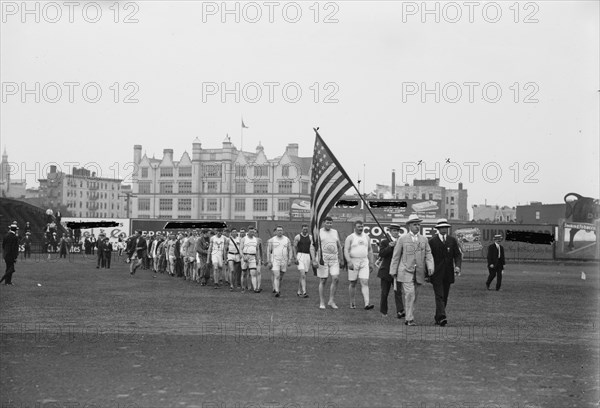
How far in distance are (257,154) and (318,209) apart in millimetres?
102133

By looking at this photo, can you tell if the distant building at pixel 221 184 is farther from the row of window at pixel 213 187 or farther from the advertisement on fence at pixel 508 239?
the advertisement on fence at pixel 508 239

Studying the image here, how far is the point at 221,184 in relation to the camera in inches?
4653

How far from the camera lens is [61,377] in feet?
26.8

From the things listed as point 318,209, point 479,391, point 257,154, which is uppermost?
point 257,154

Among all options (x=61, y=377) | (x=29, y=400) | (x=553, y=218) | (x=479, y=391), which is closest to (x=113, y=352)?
(x=61, y=377)

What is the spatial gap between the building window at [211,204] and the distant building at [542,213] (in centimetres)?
4389

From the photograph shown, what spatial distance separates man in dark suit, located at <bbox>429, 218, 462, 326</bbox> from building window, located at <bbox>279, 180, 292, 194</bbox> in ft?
325

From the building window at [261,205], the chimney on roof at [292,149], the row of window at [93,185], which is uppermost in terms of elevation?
the chimney on roof at [292,149]

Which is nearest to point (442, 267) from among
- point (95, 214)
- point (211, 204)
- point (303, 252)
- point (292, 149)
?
point (303, 252)

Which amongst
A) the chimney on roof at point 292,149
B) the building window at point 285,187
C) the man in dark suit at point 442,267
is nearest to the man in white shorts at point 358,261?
the man in dark suit at point 442,267

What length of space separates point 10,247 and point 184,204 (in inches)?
3879

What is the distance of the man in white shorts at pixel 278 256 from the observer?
64.9 ft

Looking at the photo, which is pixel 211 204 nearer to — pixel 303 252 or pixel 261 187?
pixel 261 187

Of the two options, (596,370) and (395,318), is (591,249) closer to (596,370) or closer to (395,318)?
(395,318)
